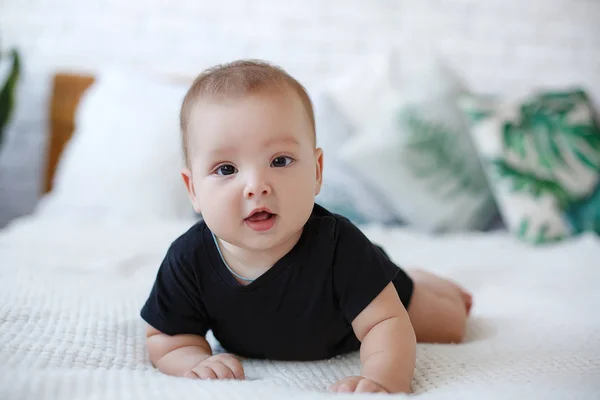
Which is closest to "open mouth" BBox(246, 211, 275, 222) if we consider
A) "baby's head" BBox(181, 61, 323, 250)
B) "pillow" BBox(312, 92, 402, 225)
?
"baby's head" BBox(181, 61, 323, 250)

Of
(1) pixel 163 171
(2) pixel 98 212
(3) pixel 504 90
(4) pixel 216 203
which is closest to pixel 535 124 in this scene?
(3) pixel 504 90

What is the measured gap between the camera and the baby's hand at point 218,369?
81 cm

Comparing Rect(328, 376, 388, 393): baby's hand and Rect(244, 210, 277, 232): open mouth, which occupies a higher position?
Rect(244, 210, 277, 232): open mouth

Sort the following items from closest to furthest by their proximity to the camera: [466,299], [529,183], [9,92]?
1. [466,299]
2. [529,183]
3. [9,92]

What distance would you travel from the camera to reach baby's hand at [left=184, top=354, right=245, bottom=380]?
2.66 ft

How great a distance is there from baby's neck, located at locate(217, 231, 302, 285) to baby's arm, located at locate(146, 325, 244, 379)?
117 mm

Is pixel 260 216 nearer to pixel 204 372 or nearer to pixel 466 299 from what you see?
pixel 204 372

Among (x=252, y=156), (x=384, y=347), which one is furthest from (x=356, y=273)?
(x=252, y=156)

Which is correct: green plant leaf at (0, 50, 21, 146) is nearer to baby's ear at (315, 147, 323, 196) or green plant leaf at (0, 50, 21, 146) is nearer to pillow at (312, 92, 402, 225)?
pillow at (312, 92, 402, 225)

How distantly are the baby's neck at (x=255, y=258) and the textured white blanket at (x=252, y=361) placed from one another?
15cm

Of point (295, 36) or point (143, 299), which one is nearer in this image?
point (143, 299)

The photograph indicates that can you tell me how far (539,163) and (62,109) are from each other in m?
1.87

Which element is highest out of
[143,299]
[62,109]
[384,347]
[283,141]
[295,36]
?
[295,36]

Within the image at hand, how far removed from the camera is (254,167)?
0.79 metres
